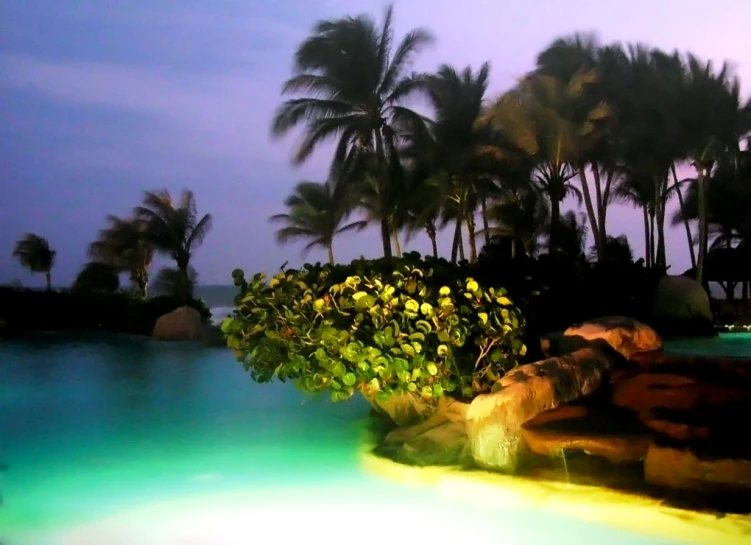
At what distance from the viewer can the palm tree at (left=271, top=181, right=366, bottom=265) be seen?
20078mm

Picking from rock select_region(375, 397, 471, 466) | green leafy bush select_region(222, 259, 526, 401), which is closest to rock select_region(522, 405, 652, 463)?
rock select_region(375, 397, 471, 466)

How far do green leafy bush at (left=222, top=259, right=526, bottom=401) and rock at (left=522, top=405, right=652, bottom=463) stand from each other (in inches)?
27.8

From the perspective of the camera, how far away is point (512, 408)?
528 centimetres

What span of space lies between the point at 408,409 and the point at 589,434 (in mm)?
1889

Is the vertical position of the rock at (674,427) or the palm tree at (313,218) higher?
the palm tree at (313,218)

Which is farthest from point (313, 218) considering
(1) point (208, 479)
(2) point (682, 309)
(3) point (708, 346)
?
(1) point (208, 479)

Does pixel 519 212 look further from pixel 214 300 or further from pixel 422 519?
pixel 422 519

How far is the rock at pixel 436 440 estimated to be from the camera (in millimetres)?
5582

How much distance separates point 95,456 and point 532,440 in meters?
3.91

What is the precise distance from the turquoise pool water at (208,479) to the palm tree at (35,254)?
14.4 metres

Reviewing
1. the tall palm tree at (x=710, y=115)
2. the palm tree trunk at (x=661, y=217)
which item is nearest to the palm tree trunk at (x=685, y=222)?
the palm tree trunk at (x=661, y=217)

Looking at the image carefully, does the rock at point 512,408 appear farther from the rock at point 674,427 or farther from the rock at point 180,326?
the rock at point 180,326

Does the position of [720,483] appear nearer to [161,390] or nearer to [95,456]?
[95,456]

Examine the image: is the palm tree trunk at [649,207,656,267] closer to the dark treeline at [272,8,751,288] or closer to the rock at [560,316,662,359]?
the dark treeline at [272,8,751,288]
